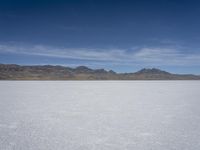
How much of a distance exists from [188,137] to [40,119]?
5402 mm

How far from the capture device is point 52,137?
274 inches

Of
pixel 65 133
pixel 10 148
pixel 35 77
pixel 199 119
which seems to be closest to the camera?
pixel 10 148

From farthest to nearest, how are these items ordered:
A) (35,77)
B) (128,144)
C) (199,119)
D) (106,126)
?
(35,77) < (199,119) < (106,126) < (128,144)

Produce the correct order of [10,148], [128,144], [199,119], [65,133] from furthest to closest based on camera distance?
[199,119]
[65,133]
[128,144]
[10,148]

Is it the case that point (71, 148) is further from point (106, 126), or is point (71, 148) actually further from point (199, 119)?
point (199, 119)

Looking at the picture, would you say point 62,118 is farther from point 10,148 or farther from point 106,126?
point 10,148

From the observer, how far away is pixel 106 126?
851 cm

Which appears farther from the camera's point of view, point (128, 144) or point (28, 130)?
point (28, 130)

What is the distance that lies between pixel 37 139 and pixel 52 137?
0.43 m

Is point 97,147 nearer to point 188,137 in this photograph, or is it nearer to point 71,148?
point 71,148

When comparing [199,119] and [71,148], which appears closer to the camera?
[71,148]

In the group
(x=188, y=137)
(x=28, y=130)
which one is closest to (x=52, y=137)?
(x=28, y=130)

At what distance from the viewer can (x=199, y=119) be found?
31.1 feet

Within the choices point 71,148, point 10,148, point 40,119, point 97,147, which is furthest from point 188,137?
point 40,119
